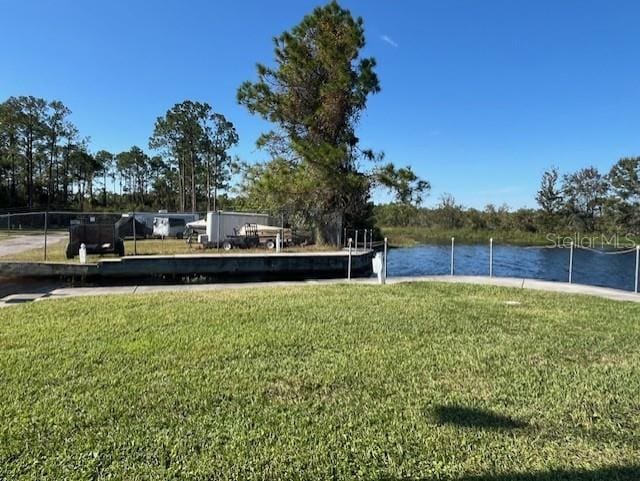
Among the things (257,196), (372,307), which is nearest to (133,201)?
(257,196)

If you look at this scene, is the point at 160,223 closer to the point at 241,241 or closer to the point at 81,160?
the point at 241,241

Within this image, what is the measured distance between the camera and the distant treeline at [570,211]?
41.7 meters

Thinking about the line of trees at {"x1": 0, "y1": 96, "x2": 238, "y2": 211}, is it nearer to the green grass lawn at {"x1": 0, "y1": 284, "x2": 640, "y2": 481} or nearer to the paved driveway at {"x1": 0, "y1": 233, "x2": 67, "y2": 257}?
the paved driveway at {"x1": 0, "y1": 233, "x2": 67, "y2": 257}

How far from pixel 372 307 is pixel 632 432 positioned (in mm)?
3801

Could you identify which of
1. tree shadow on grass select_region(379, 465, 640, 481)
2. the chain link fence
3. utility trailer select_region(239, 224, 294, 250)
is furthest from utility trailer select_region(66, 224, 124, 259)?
tree shadow on grass select_region(379, 465, 640, 481)

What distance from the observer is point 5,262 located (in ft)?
41.3

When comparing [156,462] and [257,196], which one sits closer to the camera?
[156,462]

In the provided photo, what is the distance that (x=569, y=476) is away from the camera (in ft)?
6.92

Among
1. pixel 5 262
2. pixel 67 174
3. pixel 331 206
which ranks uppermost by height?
pixel 67 174

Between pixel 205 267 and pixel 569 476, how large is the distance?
13237 mm

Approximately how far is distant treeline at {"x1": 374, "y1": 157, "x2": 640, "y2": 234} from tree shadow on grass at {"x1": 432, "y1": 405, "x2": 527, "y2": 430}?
130ft

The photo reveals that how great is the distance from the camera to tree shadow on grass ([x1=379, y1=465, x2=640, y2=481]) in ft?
6.84

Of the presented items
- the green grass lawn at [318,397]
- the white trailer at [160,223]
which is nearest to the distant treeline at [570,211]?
the white trailer at [160,223]

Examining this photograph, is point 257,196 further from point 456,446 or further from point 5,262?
point 456,446
